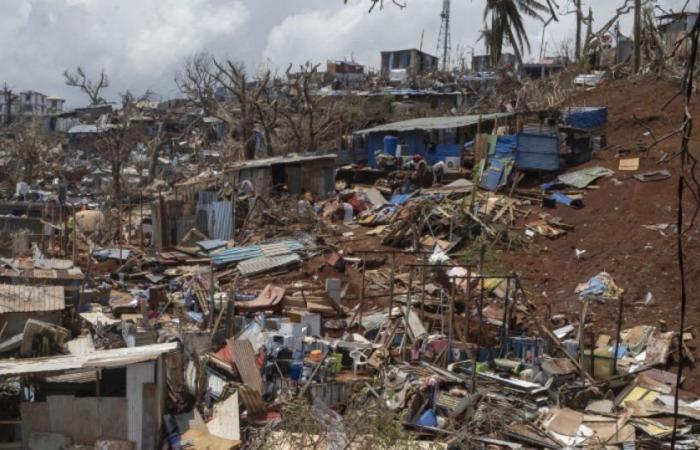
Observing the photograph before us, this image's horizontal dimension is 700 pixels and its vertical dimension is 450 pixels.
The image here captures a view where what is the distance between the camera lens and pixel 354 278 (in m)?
16.5

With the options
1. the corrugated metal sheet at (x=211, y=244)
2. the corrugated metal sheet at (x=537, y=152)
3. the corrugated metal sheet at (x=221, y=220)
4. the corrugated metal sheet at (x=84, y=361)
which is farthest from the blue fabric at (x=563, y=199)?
the corrugated metal sheet at (x=84, y=361)

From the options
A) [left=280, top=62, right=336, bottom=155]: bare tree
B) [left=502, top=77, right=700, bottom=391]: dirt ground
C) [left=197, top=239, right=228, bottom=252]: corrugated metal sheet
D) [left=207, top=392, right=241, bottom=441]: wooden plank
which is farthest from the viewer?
[left=280, top=62, right=336, bottom=155]: bare tree

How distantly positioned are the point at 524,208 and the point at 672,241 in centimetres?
396

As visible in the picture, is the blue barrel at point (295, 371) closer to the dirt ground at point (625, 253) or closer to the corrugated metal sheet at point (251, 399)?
the corrugated metal sheet at point (251, 399)

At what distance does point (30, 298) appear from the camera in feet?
37.2

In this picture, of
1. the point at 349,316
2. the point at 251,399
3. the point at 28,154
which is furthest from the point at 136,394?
the point at 28,154

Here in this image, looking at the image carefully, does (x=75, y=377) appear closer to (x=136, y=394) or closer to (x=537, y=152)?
(x=136, y=394)

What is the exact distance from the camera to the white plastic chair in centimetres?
1106

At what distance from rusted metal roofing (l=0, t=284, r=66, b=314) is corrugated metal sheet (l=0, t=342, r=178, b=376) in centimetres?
173

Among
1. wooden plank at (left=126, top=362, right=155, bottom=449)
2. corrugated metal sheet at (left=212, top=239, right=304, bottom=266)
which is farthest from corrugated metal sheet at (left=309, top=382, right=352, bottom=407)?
corrugated metal sheet at (left=212, top=239, right=304, bottom=266)

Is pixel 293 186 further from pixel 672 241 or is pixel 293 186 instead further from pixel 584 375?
pixel 584 375

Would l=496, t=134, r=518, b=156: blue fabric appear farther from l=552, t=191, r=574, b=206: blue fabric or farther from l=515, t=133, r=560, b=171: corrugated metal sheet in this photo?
l=552, t=191, r=574, b=206: blue fabric

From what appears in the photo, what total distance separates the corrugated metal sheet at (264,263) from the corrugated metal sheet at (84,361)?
770cm

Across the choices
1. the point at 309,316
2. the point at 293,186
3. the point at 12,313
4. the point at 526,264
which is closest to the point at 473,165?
the point at 293,186
